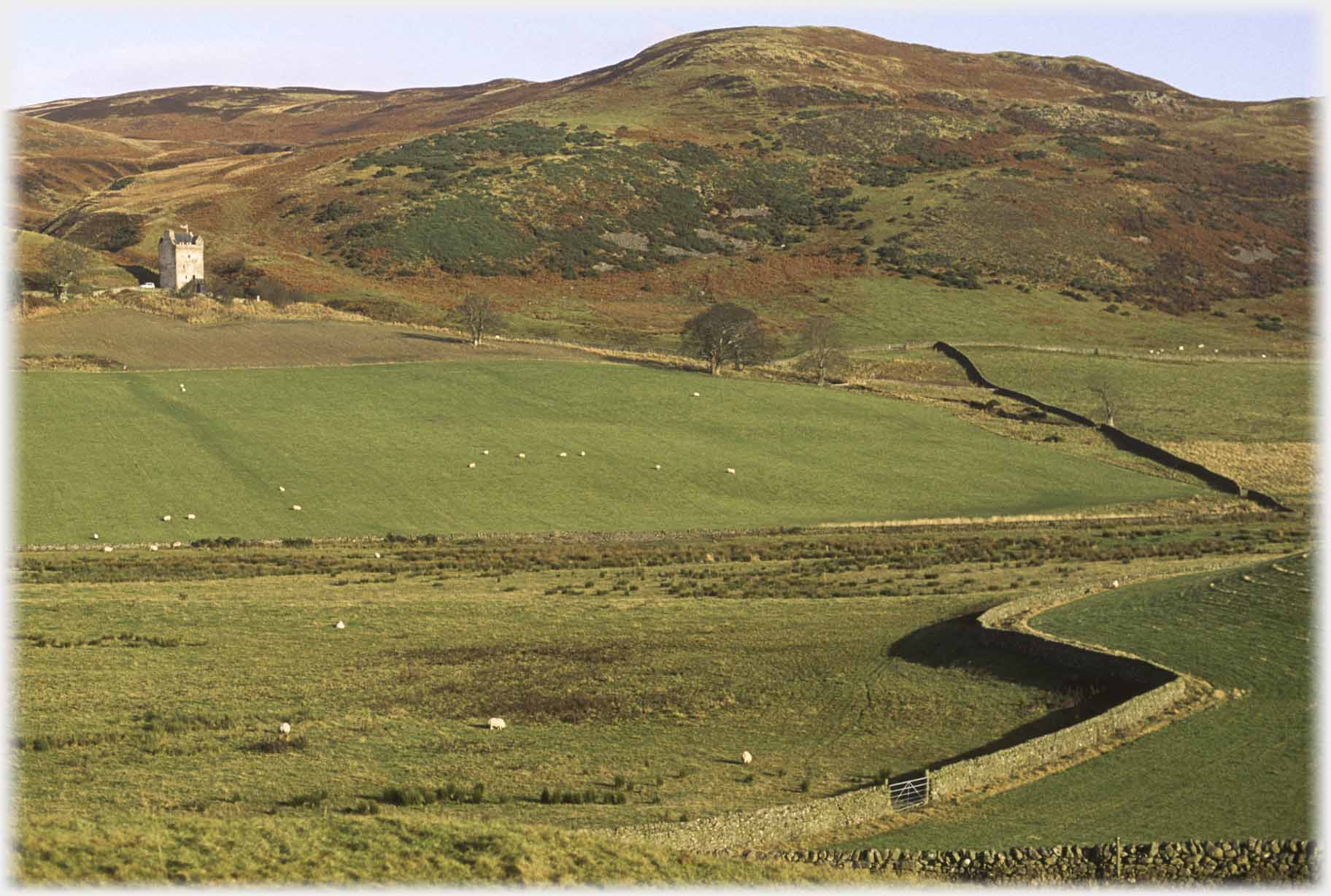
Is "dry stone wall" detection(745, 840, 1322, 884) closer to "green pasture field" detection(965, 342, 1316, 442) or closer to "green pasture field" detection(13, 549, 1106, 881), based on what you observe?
"green pasture field" detection(13, 549, 1106, 881)

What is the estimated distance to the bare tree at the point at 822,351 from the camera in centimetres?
10644

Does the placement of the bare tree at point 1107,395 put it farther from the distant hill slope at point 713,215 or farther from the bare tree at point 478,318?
the bare tree at point 478,318

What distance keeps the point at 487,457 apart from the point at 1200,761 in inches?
2145

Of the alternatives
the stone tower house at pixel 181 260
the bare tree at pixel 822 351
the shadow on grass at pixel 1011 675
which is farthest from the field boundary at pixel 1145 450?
the stone tower house at pixel 181 260

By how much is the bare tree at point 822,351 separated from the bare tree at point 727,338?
3.56 m

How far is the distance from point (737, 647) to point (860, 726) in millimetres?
7329

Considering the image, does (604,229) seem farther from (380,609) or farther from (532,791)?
(532,791)

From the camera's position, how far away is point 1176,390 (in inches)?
4166

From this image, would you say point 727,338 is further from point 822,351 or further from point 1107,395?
point 1107,395

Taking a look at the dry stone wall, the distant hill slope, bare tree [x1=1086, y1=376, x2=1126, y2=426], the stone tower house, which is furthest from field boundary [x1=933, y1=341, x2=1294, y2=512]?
the stone tower house

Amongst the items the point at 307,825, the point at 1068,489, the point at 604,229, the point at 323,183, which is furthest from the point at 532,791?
the point at 323,183

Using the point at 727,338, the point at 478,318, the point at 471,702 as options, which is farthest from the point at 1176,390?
the point at 471,702

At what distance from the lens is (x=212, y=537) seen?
63.5m

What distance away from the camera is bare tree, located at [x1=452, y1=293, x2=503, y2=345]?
109438mm
